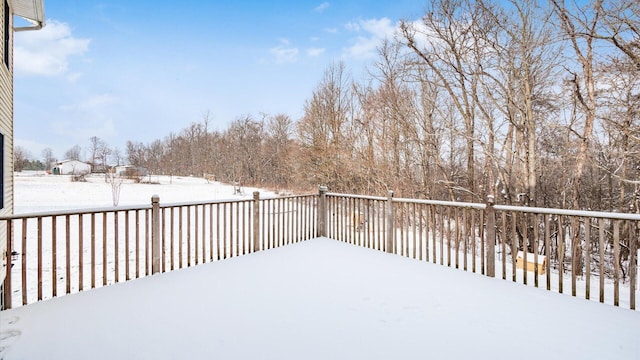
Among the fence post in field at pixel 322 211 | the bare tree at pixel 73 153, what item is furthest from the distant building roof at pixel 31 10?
the bare tree at pixel 73 153

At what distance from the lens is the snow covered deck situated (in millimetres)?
2109

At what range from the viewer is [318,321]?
8.29 feet

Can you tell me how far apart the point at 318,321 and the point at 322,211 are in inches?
139

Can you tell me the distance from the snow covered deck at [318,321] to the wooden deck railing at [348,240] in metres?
0.33

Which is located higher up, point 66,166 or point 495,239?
point 66,166

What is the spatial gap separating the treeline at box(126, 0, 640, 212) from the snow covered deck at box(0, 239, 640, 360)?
5.18m

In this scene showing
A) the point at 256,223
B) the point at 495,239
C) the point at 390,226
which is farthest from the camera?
the point at 256,223

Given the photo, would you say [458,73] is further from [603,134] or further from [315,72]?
[315,72]

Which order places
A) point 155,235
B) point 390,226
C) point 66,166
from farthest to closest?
point 66,166 < point 390,226 < point 155,235

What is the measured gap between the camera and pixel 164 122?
41.6m

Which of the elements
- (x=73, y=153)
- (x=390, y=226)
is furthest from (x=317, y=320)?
(x=73, y=153)

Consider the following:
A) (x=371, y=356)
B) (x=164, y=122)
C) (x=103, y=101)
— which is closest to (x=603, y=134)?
(x=371, y=356)

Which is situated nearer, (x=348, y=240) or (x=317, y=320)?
(x=317, y=320)

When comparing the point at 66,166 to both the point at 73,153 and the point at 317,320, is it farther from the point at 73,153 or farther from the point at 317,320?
the point at 317,320
